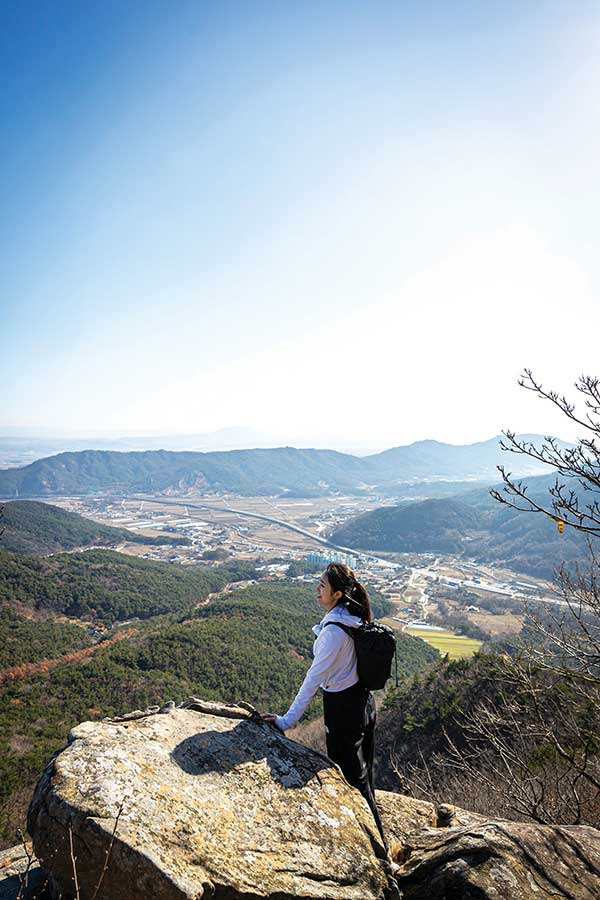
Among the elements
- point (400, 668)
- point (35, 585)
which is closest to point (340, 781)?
point (400, 668)

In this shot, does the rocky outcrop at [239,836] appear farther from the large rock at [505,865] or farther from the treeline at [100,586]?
the treeline at [100,586]

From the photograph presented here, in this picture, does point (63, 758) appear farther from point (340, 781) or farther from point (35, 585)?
point (35, 585)

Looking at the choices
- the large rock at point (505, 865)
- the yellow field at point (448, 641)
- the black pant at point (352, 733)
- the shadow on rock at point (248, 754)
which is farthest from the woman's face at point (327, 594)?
the yellow field at point (448, 641)

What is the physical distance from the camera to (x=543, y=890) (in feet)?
8.82

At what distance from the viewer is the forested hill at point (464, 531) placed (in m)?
86.8

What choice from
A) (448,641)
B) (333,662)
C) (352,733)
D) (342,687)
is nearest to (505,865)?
(352,733)

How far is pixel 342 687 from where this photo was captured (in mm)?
3404

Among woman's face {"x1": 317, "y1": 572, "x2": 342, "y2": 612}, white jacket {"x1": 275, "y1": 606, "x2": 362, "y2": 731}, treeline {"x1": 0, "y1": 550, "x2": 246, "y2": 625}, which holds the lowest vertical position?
treeline {"x1": 0, "y1": 550, "x2": 246, "y2": 625}

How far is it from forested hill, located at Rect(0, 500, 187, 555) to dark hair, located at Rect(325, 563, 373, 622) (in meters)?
88.0

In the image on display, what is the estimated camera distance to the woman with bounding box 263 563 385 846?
3.39m

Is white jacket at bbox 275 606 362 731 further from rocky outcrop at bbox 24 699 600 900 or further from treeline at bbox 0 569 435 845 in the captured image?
treeline at bbox 0 569 435 845

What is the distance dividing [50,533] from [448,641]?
242 feet

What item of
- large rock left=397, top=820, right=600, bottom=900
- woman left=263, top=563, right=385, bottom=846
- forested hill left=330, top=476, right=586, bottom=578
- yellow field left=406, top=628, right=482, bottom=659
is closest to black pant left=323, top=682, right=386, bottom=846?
woman left=263, top=563, right=385, bottom=846

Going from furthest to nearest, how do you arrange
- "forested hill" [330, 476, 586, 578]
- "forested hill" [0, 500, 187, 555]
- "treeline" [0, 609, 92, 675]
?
"forested hill" [330, 476, 586, 578], "forested hill" [0, 500, 187, 555], "treeline" [0, 609, 92, 675]
